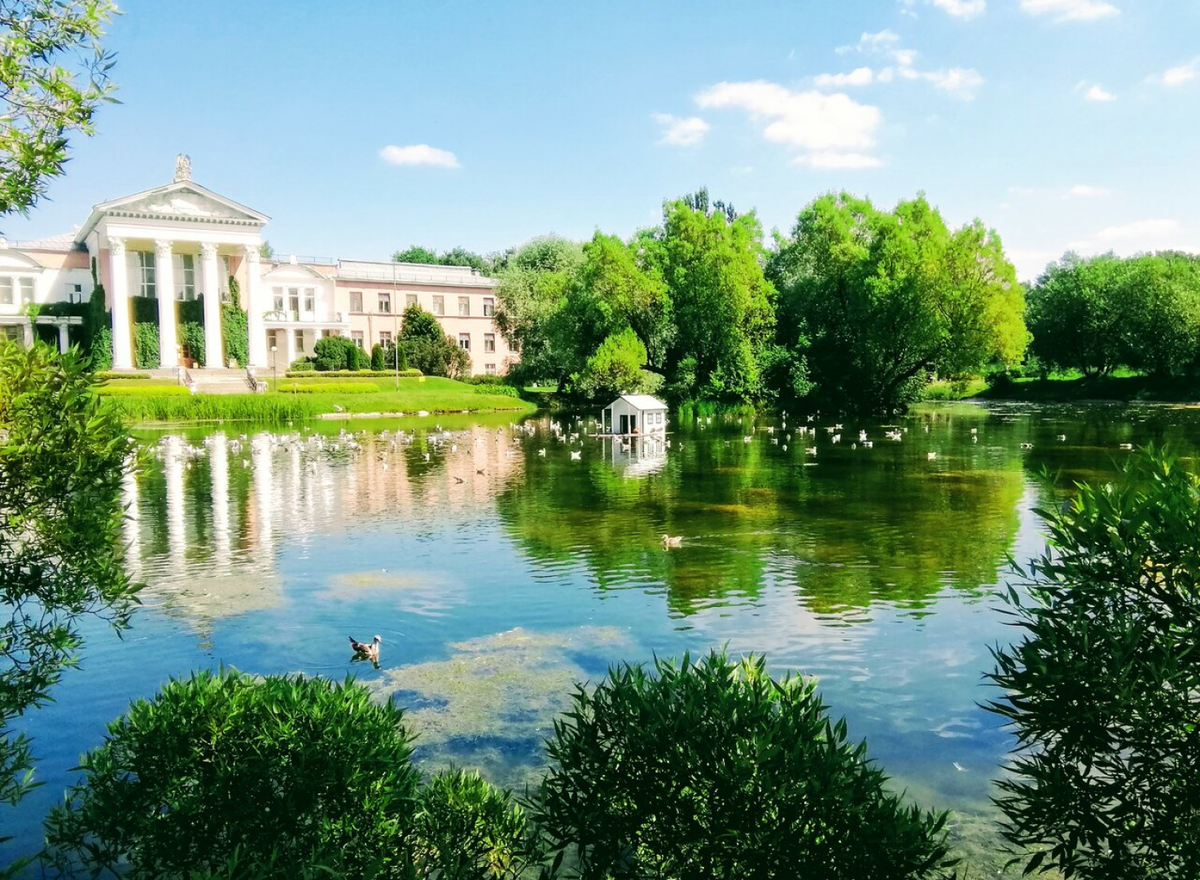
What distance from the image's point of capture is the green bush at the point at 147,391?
68.8m

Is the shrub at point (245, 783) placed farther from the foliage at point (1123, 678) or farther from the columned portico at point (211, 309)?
the columned portico at point (211, 309)

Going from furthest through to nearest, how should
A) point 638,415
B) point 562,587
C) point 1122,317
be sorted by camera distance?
1. point 1122,317
2. point 638,415
3. point 562,587

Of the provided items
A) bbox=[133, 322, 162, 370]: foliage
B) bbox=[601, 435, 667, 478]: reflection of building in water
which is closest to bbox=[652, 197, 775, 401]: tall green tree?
bbox=[601, 435, 667, 478]: reflection of building in water

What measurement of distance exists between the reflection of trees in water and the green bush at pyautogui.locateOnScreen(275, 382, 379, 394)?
42.2 m

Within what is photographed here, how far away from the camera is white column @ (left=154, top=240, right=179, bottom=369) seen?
8244cm

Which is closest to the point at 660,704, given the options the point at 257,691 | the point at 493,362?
the point at 257,691

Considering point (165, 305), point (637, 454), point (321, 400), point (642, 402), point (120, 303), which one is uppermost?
point (120, 303)

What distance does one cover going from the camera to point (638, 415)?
57125 millimetres

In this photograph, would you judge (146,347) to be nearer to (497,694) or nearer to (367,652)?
(367,652)

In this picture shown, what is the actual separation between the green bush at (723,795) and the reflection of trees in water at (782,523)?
10479mm

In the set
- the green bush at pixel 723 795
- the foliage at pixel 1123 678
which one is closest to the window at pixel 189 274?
the green bush at pixel 723 795

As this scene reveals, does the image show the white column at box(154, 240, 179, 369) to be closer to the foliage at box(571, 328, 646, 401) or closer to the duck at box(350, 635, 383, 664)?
the foliage at box(571, 328, 646, 401)

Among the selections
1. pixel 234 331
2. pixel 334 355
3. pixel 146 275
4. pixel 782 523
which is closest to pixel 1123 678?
pixel 782 523

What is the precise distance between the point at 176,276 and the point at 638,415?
57.7m
